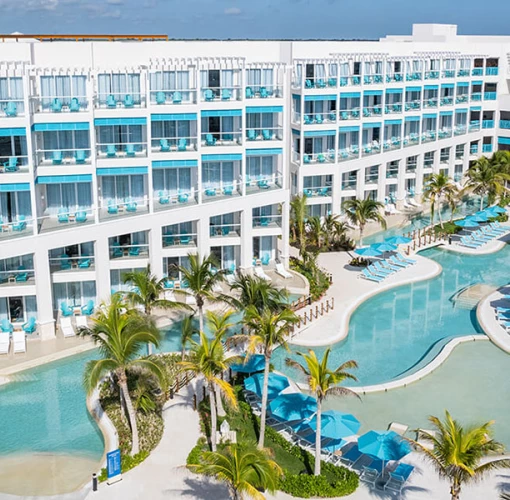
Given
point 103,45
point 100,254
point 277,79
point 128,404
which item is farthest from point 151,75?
point 128,404

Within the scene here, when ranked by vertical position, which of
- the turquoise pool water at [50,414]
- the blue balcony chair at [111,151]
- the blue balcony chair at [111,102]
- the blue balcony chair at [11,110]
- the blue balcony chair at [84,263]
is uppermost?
the blue balcony chair at [111,102]

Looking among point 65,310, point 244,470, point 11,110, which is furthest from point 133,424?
point 11,110

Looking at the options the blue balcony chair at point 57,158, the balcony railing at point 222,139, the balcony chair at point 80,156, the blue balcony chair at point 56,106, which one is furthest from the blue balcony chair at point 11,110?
the balcony railing at point 222,139

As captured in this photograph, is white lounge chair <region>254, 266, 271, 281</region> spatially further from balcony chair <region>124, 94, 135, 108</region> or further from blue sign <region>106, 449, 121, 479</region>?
blue sign <region>106, 449, 121, 479</region>

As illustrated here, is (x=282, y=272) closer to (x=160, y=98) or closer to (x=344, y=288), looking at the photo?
(x=344, y=288)

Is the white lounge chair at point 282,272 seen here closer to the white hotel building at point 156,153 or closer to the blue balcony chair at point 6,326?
the white hotel building at point 156,153

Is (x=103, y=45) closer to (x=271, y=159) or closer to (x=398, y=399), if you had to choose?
(x=271, y=159)
